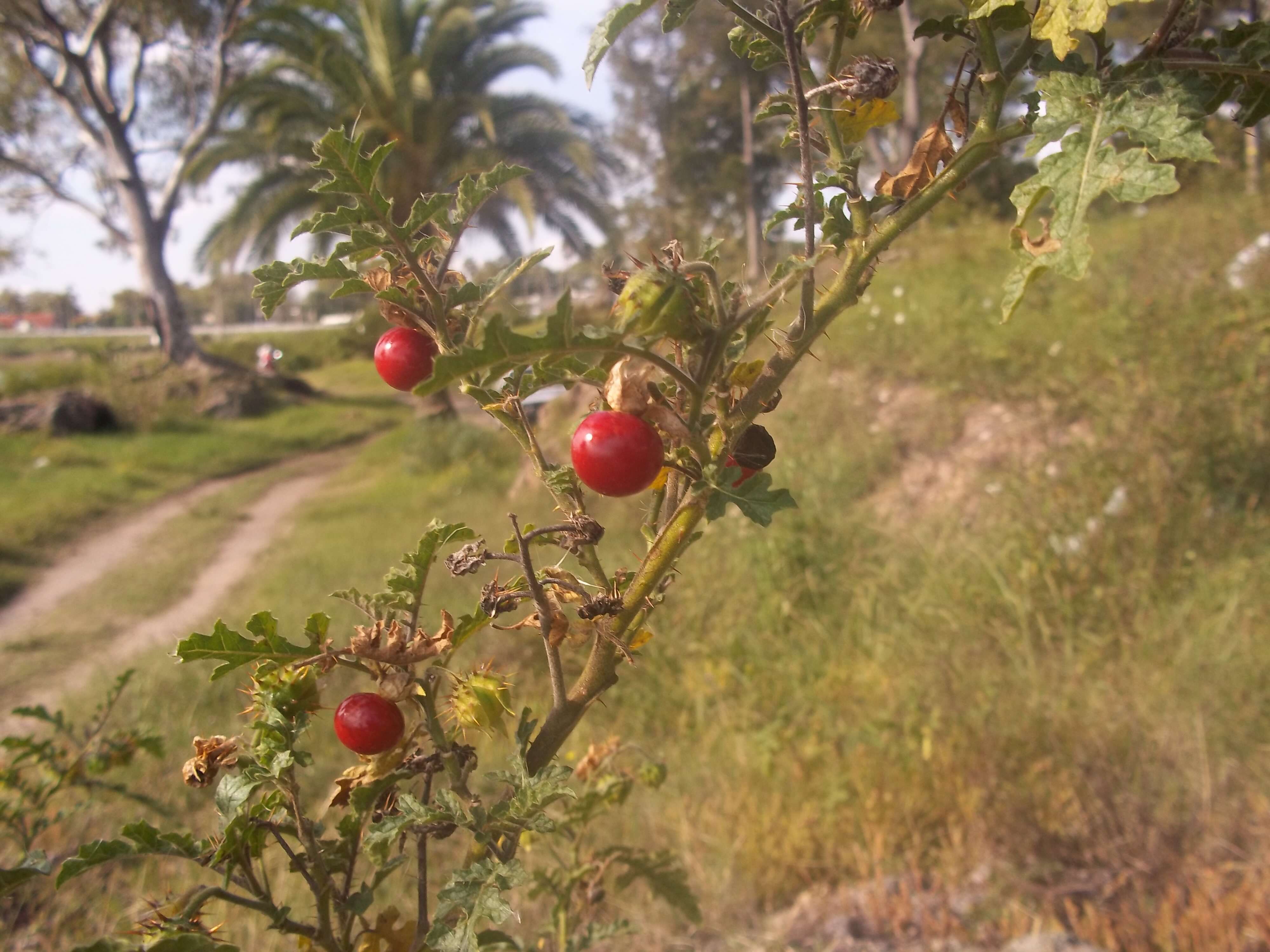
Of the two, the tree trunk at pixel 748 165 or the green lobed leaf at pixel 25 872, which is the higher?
the tree trunk at pixel 748 165

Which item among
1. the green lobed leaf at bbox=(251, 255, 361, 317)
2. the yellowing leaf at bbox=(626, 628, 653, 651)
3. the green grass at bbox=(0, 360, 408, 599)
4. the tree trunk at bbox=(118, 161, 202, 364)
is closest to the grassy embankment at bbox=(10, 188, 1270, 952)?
the yellowing leaf at bbox=(626, 628, 653, 651)

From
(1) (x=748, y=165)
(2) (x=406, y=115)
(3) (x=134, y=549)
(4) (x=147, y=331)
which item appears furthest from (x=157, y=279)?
(4) (x=147, y=331)

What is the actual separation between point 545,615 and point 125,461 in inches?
491

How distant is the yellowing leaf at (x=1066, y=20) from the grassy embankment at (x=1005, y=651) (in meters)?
2.04

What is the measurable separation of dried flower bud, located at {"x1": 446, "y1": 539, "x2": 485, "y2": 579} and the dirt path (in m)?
4.10

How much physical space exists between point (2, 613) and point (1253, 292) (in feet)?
29.7

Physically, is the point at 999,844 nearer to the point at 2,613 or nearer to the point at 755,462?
the point at 755,462

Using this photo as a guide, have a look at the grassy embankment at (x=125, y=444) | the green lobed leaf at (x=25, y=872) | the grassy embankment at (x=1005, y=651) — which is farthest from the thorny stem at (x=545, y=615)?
the grassy embankment at (x=125, y=444)

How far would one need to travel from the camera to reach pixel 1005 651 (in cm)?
308

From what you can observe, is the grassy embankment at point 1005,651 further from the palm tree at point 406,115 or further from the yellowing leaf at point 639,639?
the palm tree at point 406,115

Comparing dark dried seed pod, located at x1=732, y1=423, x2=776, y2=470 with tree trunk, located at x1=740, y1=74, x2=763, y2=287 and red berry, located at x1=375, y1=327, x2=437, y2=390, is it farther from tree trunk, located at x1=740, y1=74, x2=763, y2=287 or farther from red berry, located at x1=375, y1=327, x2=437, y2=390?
tree trunk, located at x1=740, y1=74, x2=763, y2=287

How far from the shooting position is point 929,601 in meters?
3.43

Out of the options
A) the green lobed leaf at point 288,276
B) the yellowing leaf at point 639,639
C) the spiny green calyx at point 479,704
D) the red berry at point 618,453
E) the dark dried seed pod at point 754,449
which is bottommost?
the spiny green calyx at point 479,704

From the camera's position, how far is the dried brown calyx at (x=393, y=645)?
632 millimetres
